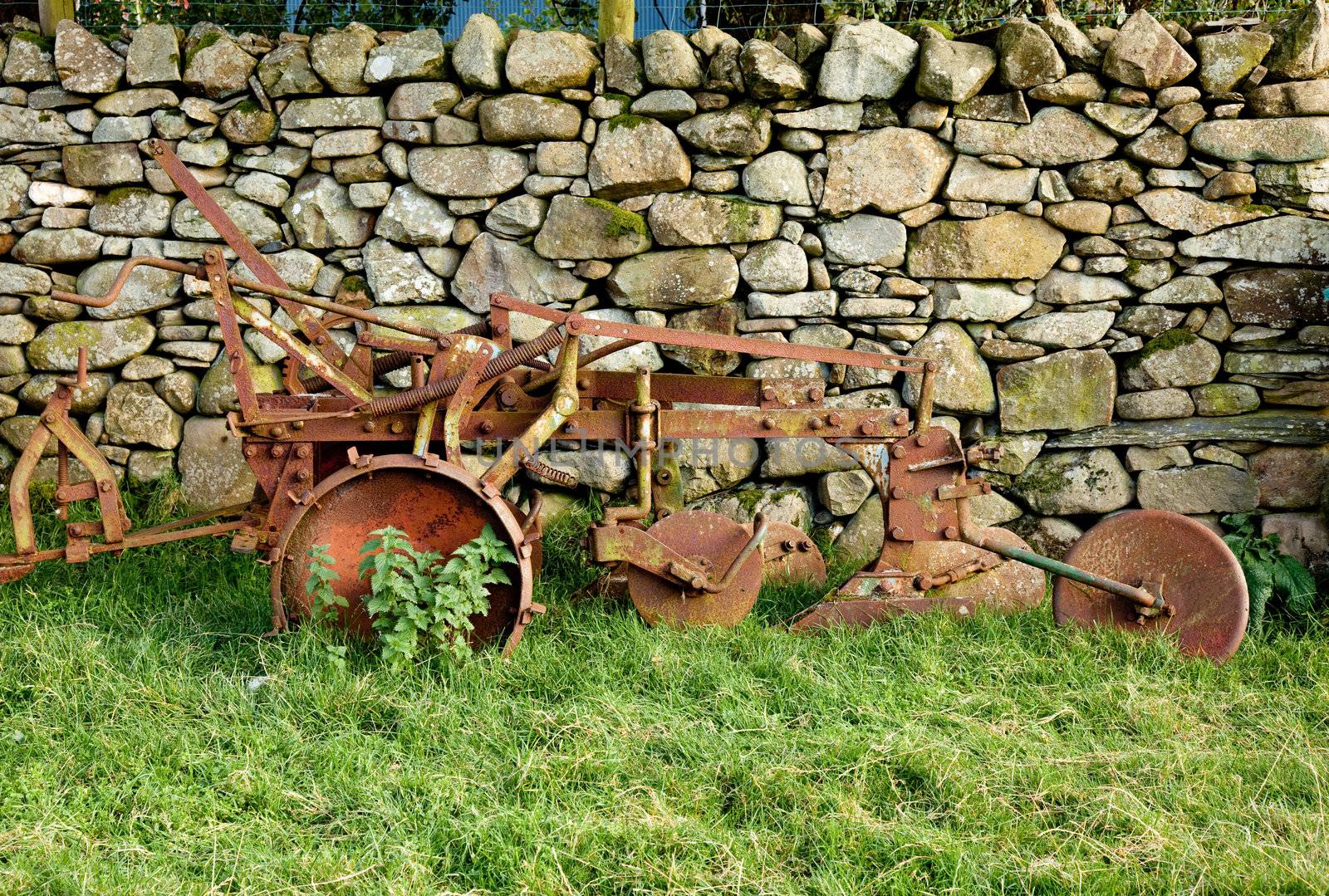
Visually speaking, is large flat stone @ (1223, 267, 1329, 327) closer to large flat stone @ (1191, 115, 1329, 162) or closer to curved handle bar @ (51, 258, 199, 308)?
large flat stone @ (1191, 115, 1329, 162)

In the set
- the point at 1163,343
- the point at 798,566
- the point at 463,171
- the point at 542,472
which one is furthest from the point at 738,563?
the point at 1163,343

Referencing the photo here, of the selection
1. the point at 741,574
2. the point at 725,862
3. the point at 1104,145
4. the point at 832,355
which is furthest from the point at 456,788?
the point at 1104,145

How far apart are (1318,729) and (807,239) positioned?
2.69m

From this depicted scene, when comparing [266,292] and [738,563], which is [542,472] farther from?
[266,292]

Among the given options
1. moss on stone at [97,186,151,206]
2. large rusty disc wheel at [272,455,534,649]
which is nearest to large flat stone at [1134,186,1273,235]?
large rusty disc wheel at [272,455,534,649]

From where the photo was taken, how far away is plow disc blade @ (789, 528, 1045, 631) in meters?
3.76

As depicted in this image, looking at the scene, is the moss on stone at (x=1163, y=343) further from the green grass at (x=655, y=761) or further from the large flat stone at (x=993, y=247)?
the green grass at (x=655, y=761)

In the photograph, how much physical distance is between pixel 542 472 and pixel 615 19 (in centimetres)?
218

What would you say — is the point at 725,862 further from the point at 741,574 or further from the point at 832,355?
the point at 832,355

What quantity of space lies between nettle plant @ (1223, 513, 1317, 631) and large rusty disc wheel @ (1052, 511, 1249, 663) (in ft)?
1.35

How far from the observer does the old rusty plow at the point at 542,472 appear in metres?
3.46

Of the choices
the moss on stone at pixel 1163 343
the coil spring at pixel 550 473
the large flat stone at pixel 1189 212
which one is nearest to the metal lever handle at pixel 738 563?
the coil spring at pixel 550 473

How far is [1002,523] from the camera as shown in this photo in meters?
4.73

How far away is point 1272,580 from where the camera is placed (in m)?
4.13
